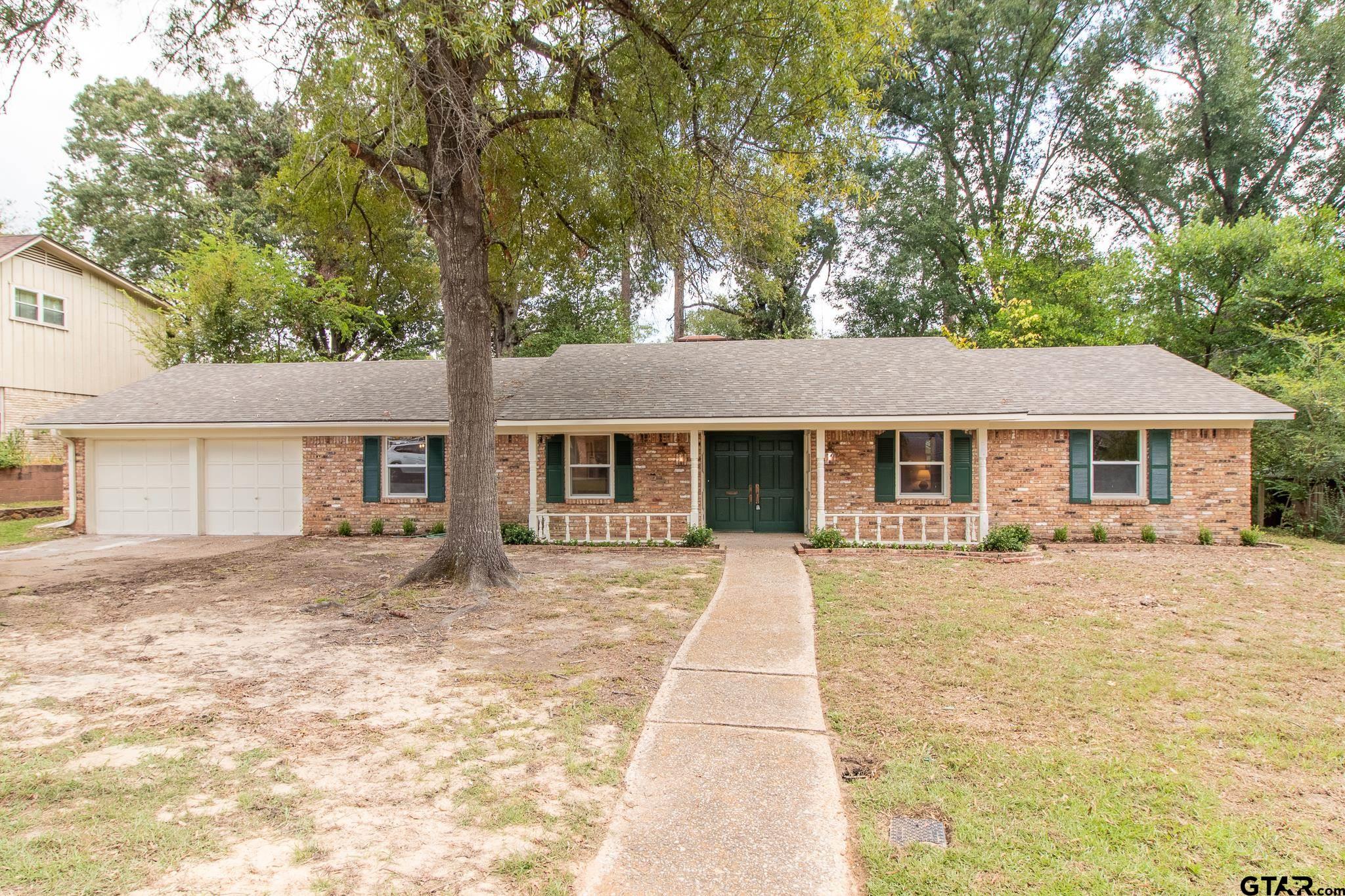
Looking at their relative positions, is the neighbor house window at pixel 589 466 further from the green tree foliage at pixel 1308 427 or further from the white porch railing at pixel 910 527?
the green tree foliage at pixel 1308 427

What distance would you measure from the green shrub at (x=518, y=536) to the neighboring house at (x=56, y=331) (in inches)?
568

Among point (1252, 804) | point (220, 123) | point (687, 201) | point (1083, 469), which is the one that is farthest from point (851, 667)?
point (220, 123)

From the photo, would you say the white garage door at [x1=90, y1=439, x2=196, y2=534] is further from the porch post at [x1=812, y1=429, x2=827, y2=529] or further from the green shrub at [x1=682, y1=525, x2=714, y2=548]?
the porch post at [x1=812, y1=429, x2=827, y2=529]

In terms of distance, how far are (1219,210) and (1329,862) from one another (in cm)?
2829

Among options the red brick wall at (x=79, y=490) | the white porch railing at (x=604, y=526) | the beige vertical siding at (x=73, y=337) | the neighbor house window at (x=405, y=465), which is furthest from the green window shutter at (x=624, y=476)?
the beige vertical siding at (x=73, y=337)

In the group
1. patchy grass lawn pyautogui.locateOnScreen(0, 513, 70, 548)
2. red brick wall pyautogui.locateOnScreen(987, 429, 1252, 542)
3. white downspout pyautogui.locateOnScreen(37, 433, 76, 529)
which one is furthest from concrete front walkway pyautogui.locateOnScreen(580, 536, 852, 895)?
white downspout pyautogui.locateOnScreen(37, 433, 76, 529)

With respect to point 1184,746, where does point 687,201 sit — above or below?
above

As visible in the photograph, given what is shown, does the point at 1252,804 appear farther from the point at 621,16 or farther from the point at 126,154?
the point at 126,154

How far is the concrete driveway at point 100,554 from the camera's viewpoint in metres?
9.73

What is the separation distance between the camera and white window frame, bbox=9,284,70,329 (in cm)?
1727

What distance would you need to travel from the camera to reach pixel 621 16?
7.94 metres

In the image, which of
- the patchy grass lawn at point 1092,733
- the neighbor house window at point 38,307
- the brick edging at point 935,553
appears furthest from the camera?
the neighbor house window at point 38,307

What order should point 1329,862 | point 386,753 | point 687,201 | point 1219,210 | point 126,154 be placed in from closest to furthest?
point 1329,862, point 386,753, point 687,201, point 1219,210, point 126,154

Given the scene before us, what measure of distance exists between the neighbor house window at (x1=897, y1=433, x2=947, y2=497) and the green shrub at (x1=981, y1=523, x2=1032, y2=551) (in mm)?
1445
